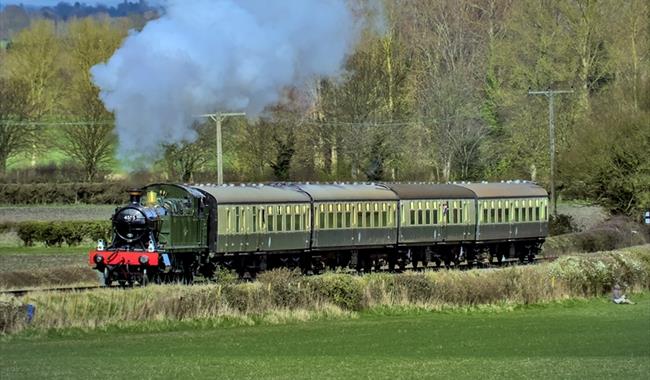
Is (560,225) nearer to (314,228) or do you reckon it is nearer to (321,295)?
(314,228)

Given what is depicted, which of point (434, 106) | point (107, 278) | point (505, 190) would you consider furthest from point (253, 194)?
point (434, 106)

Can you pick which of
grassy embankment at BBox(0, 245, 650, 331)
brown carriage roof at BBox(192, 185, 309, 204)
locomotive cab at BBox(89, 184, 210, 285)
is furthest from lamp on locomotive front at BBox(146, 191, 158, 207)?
grassy embankment at BBox(0, 245, 650, 331)

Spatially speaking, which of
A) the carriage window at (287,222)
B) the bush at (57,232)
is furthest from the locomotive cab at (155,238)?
the bush at (57,232)

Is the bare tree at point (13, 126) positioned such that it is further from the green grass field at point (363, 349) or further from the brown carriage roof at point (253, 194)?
the green grass field at point (363, 349)

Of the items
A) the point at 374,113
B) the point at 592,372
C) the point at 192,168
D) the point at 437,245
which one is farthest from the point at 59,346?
the point at 374,113

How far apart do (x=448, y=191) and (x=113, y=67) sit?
55.7ft

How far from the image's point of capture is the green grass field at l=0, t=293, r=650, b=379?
1808cm

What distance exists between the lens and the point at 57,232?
180 feet

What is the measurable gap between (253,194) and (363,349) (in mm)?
16470

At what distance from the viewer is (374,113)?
245 ft

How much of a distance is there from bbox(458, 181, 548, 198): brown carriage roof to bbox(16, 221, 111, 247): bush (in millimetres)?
18850

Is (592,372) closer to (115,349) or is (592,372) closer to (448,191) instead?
(115,349)

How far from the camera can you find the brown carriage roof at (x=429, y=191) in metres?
44.9

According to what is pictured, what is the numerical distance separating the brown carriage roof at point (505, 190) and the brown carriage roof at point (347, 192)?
6.17m
